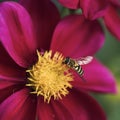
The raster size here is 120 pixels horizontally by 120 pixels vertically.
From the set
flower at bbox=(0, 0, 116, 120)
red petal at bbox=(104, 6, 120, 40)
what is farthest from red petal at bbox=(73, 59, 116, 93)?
red petal at bbox=(104, 6, 120, 40)

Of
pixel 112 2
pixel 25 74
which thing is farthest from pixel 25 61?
pixel 112 2

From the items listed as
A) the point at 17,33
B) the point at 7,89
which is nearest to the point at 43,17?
the point at 17,33

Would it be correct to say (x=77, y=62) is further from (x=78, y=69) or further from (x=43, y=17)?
(x=43, y=17)

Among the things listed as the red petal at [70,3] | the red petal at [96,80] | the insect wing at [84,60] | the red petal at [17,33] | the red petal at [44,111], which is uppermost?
the red petal at [70,3]

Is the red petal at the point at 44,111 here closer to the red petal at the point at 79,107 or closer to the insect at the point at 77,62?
the red petal at the point at 79,107

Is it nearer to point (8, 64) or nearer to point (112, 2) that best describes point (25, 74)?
point (8, 64)

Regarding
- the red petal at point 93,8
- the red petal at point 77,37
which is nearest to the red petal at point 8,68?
the red petal at point 77,37
